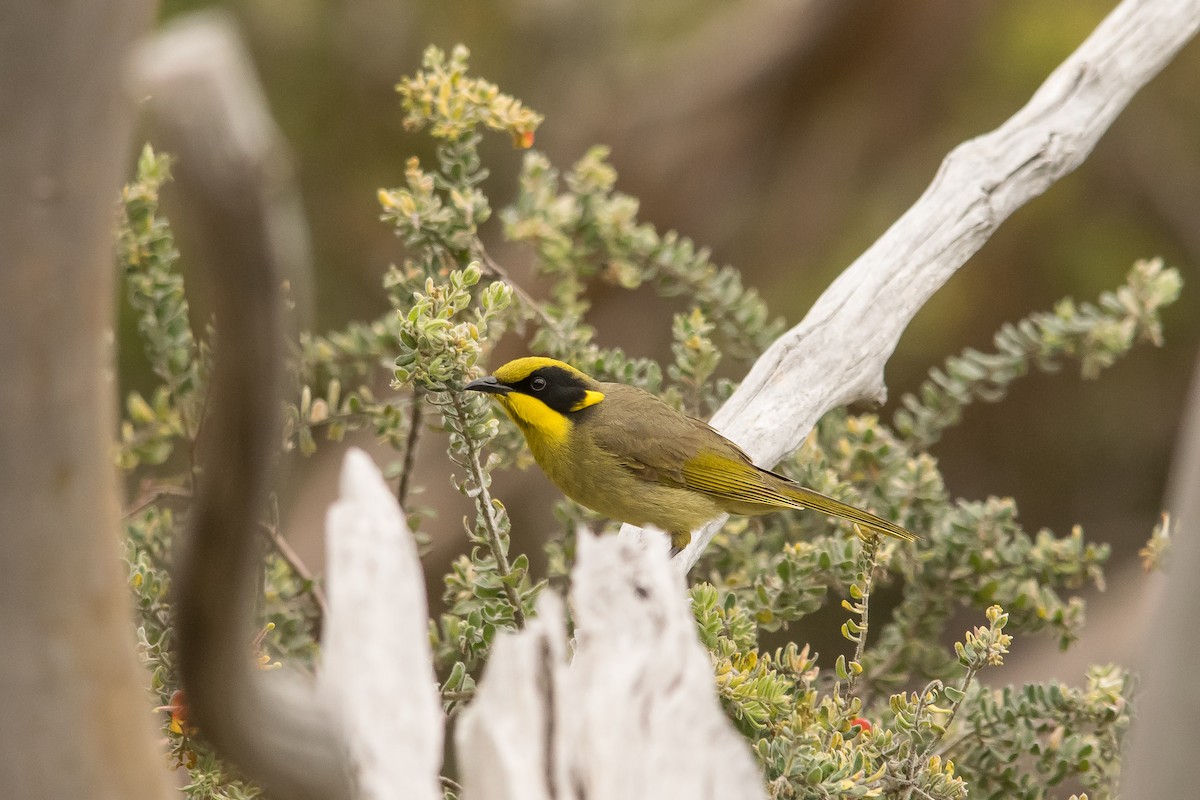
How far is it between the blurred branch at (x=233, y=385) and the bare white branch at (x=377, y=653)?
0.15 feet

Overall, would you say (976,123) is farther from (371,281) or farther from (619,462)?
(619,462)

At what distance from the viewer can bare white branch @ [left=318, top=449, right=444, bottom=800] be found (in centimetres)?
133

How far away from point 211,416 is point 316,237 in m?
5.27

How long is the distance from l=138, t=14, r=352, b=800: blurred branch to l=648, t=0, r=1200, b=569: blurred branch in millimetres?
1272

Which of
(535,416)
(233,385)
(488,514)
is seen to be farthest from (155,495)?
(233,385)

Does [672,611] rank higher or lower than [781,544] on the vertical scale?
lower

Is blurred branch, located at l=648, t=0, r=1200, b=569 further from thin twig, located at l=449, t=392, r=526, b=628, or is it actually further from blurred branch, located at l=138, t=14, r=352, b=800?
blurred branch, located at l=138, t=14, r=352, b=800

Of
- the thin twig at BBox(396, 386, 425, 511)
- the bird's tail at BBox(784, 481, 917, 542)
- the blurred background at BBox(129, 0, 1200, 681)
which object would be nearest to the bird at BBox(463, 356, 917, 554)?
the bird's tail at BBox(784, 481, 917, 542)

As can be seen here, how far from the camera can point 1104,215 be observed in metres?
6.18

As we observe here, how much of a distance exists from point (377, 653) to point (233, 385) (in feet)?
1.29

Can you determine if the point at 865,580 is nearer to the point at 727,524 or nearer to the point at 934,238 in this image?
the point at 727,524

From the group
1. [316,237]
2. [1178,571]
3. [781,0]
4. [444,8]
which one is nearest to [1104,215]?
[781,0]

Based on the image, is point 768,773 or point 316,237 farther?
point 316,237

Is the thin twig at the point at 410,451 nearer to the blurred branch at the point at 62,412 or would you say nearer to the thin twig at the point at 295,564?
the thin twig at the point at 295,564
